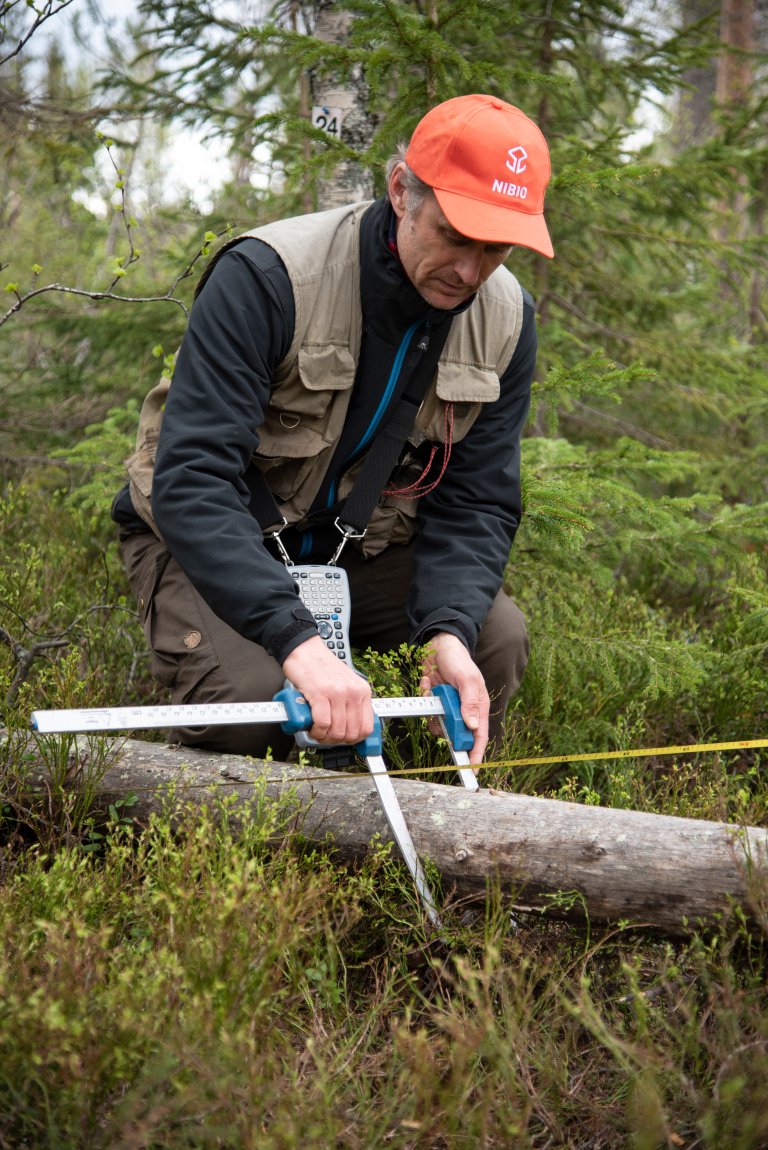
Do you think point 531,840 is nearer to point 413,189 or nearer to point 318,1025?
point 318,1025

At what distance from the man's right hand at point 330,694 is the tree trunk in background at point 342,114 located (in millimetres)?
3079

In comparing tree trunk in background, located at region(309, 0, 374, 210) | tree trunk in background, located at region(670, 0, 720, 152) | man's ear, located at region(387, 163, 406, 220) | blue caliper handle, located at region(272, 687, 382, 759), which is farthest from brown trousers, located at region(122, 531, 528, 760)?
tree trunk in background, located at region(670, 0, 720, 152)

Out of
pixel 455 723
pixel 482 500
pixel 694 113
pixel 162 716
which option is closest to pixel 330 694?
pixel 162 716

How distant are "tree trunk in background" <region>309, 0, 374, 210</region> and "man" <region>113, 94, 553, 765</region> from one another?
1.71 meters

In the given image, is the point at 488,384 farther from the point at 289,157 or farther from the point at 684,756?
the point at 289,157

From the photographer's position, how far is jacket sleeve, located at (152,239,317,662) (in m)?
2.62

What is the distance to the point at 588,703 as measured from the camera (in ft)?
12.9

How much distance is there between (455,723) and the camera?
2811 mm

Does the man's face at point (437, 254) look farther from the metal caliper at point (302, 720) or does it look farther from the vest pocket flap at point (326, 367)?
the metal caliper at point (302, 720)

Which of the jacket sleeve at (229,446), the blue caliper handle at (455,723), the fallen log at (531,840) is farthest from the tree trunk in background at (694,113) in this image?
the fallen log at (531,840)

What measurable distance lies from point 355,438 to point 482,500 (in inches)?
21.9

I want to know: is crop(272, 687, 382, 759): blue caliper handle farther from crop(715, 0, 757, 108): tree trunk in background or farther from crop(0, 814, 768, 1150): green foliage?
crop(715, 0, 757, 108): tree trunk in background

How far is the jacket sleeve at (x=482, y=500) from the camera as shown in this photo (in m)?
3.30

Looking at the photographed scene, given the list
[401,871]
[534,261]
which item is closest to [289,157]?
[534,261]
